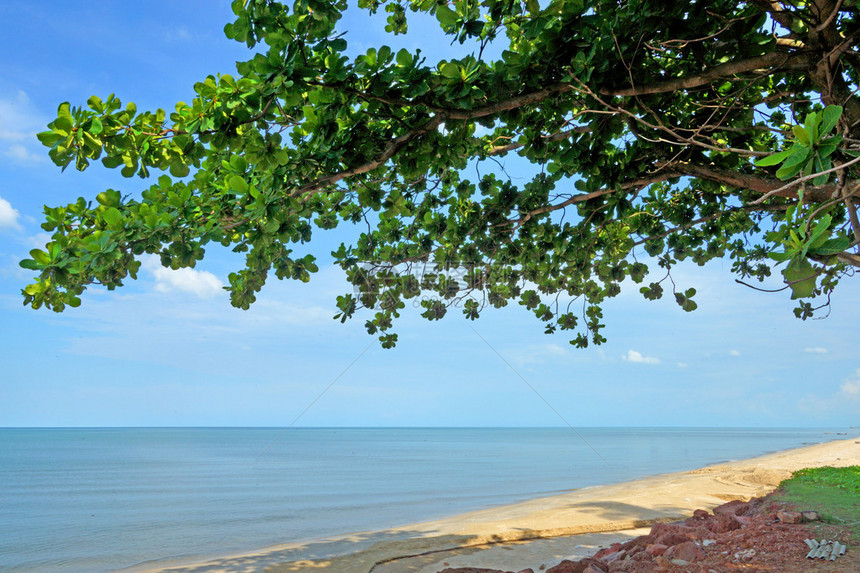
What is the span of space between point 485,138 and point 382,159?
81.0 inches

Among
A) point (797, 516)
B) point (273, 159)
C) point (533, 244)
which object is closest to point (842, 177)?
point (273, 159)

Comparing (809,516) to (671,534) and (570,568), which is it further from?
(570,568)

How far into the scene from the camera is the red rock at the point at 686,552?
12.9ft

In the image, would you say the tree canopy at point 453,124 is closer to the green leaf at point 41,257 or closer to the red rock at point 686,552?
the green leaf at point 41,257

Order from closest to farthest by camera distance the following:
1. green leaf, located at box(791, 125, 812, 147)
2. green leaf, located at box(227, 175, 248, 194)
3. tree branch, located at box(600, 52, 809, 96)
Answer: green leaf, located at box(791, 125, 812, 147) → green leaf, located at box(227, 175, 248, 194) → tree branch, located at box(600, 52, 809, 96)

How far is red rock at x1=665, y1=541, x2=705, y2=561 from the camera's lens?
3946 millimetres

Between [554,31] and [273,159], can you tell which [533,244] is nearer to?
[554,31]

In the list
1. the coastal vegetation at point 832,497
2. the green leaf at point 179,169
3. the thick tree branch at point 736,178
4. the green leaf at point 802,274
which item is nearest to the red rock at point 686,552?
the coastal vegetation at point 832,497

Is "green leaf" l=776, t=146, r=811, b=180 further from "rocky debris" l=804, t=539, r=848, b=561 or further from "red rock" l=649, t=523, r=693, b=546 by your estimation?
"red rock" l=649, t=523, r=693, b=546

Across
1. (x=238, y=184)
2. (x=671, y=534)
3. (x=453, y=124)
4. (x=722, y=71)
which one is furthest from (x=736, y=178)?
(x=238, y=184)

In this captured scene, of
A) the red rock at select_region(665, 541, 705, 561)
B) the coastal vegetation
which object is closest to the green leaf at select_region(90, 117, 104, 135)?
the red rock at select_region(665, 541, 705, 561)

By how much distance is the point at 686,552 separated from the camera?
13.1 feet

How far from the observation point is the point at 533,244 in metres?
5.32

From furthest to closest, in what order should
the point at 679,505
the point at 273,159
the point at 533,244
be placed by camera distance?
the point at 679,505, the point at 533,244, the point at 273,159
